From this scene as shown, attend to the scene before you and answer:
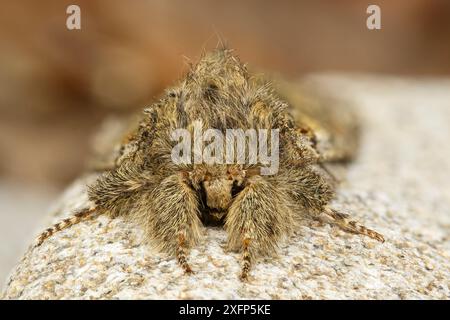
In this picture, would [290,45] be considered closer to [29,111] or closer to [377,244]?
[29,111]

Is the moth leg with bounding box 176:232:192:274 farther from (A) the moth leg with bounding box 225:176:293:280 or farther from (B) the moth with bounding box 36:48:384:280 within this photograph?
(A) the moth leg with bounding box 225:176:293:280

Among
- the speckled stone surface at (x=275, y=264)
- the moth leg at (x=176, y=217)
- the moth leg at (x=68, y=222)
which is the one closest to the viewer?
the speckled stone surface at (x=275, y=264)

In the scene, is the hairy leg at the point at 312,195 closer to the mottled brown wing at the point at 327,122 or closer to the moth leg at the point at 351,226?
the moth leg at the point at 351,226

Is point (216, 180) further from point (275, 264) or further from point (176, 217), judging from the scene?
point (275, 264)

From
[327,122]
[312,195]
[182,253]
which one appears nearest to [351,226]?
[312,195]

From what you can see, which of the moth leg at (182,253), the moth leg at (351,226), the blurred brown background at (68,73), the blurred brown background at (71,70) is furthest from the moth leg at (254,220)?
the blurred brown background at (71,70)

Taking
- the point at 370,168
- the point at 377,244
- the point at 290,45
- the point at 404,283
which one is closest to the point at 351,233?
the point at 377,244

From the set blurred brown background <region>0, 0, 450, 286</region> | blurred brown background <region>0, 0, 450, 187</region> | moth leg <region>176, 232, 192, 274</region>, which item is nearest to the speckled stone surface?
moth leg <region>176, 232, 192, 274</region>
